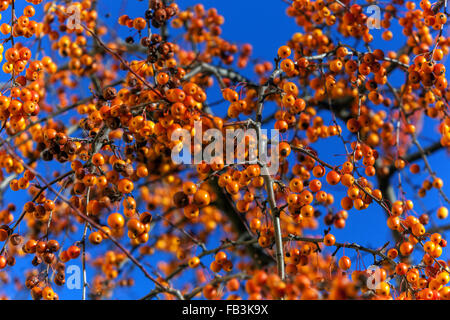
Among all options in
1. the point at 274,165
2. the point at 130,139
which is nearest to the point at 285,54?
the point at 274,165

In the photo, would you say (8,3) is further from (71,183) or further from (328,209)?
(328,209)

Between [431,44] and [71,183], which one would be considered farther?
[431,44]

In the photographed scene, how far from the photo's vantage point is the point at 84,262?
287cm

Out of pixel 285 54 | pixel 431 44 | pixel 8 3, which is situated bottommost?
pixel 285 54

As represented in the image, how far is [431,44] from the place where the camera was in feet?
14.6

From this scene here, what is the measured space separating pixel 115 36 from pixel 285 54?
3.08 metres

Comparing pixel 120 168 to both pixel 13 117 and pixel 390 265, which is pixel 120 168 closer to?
pixel 13 117

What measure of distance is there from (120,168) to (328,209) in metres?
1.99

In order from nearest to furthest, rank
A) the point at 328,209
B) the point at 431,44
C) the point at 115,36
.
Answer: the point at 328,209 < the point at 431,44 < the point at 115,36

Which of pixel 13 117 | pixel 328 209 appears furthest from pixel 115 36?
pixel 328 209

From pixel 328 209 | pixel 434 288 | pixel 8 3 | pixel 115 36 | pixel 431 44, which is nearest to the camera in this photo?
pixel 434 288
